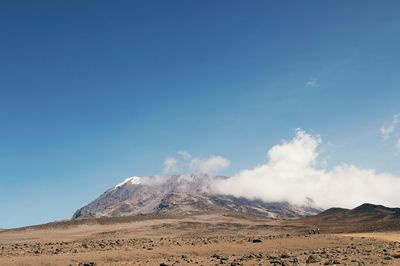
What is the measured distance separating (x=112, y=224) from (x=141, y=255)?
8313cm

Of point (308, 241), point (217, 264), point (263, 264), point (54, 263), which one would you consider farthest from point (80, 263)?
point (308, 241)

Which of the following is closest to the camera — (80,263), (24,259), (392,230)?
(80,263)

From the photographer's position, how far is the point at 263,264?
109 ft

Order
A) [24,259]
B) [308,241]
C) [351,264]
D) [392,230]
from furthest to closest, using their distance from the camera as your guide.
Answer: [392,230] < [308,241] < [24,259] < [351,264]

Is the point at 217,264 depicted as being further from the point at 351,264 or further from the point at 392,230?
the point at 392,230

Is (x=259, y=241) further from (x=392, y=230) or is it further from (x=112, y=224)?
(x=112, y=224)

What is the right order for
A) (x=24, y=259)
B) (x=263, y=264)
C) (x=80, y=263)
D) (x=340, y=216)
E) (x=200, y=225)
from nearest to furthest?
(x=263, y=264) → (x=80, y=263) → (x=24, y=259) → (x=200, y=225) → (x=340, y=216)

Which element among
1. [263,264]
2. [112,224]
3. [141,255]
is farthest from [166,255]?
[112,224]

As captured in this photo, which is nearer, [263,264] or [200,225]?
[263,264]

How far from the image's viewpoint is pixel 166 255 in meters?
44.4

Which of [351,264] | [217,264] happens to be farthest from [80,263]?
[351,264]

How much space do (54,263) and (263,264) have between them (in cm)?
1892

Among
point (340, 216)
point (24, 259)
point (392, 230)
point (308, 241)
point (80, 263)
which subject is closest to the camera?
point (80, 263)

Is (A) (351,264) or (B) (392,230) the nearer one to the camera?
(A) (351,264)
